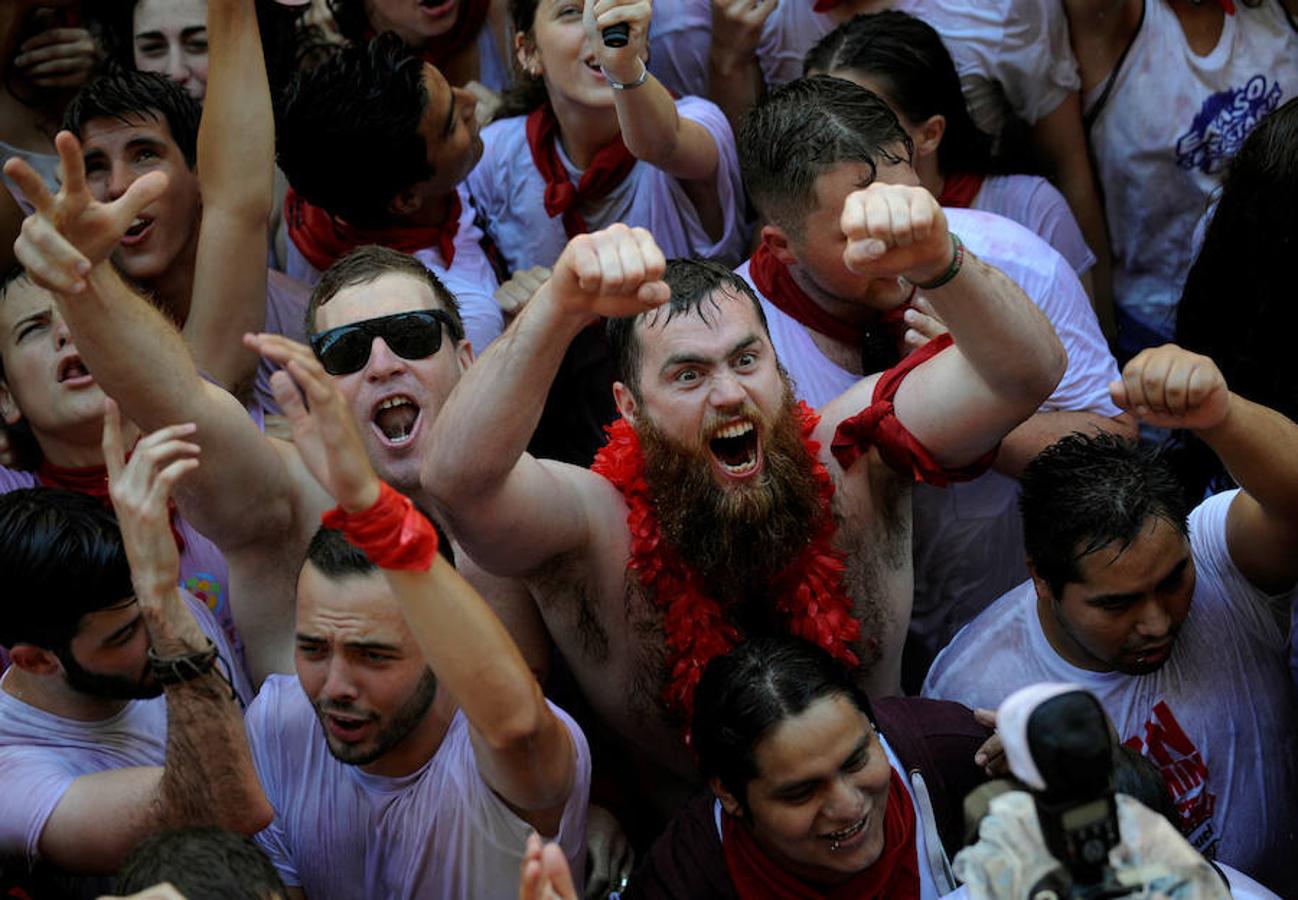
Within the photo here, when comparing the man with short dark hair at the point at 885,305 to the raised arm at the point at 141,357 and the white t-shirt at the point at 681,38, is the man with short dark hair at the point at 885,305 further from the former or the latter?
the raised arm at the point at 141,357

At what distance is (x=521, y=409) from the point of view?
280 centimetres

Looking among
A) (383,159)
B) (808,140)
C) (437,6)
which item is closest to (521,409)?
(808,140)

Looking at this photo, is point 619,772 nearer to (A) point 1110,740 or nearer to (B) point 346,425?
(B) point 346,425

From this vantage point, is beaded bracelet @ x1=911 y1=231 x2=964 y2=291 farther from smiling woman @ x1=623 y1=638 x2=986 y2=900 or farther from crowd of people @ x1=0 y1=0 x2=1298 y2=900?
smiling woman @ x1=623 y1=638 x2=986 y2=900

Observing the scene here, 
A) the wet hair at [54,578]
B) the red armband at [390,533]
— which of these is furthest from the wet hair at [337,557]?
the red armband at [390,533]

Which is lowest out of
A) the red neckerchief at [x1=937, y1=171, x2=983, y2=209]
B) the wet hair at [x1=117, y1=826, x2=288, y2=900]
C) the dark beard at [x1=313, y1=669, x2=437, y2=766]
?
the dark beard at [x1=313, y1=669, x2=437, y2=766]

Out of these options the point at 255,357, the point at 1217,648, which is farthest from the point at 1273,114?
the point at 255,357

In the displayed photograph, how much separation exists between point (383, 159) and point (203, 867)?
1924 mm

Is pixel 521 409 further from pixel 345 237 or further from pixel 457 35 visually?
pixel 457 35

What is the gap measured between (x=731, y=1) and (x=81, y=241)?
1804 mm

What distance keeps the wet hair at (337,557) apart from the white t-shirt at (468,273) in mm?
801

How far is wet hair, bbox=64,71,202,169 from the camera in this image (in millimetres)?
3793

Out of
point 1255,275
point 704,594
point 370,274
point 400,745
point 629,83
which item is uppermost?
point 629,83

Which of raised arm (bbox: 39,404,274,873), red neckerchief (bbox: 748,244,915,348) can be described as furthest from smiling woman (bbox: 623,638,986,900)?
red neckerchief (bbox: 748,244,915,348)
